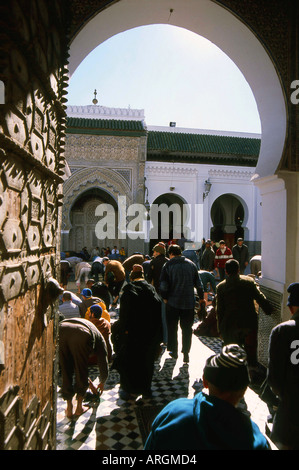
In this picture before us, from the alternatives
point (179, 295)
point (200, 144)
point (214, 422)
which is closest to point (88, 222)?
point (200, 144)

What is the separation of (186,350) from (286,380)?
160 cm

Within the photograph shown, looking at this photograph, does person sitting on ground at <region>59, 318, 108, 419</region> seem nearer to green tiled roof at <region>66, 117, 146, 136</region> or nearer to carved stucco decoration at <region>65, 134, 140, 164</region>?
carved stucco decoration at <region>65, 134, 140, 164</region>

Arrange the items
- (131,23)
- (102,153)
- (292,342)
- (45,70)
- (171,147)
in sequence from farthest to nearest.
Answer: (171,147) < (102,153) < (131,23) < (292,342) < (45,70)

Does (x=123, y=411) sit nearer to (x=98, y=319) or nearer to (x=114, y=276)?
(x=98, y=319)

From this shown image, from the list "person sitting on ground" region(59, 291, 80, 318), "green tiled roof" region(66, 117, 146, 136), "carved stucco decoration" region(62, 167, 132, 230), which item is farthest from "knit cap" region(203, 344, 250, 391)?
"green tiled roof" region(66, 117, 146, 136)

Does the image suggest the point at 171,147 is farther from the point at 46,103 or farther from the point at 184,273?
the point at 46,103

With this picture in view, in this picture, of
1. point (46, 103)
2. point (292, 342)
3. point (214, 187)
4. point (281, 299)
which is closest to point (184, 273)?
point (281, 299)

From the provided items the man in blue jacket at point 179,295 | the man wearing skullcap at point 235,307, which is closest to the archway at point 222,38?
the man wearing skullcap at point 235,307

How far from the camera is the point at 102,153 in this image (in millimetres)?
10477

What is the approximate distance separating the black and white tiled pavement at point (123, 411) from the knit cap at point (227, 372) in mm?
1212

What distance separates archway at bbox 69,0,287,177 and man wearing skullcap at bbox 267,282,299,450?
62.1 inches

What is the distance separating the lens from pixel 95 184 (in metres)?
10.5

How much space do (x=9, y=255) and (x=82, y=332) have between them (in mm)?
1321
